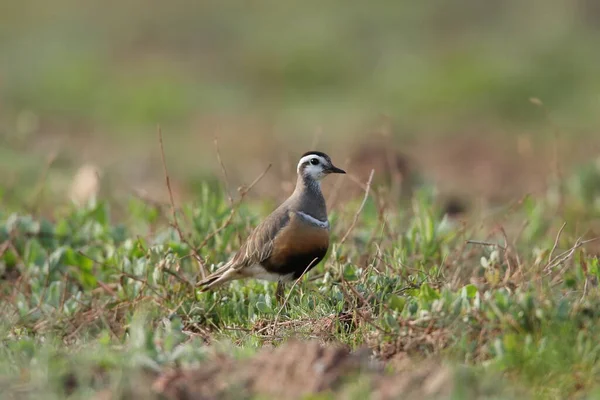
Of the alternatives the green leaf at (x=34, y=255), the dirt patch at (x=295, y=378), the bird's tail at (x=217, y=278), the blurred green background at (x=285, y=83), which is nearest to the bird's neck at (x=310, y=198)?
the bird's tail at (x=217, y=278)

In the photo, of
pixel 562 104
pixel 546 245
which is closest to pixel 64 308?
pixel 546 245

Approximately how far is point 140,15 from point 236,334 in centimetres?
1980

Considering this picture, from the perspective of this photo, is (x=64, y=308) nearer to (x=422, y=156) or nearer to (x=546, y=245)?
(x=546, y=245)

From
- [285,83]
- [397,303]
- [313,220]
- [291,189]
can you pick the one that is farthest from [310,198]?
[285,83]

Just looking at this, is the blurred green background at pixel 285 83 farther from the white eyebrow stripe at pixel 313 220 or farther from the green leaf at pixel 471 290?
the green leaf at pixel 471 290

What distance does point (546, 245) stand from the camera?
708 centimetres

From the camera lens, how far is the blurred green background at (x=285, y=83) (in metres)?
13.8

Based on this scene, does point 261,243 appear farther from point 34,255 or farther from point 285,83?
point 285,83

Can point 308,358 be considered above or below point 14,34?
above

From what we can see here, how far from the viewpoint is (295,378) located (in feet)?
13.7

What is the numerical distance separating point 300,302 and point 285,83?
1352 cm

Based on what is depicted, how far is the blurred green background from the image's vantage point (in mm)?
13797

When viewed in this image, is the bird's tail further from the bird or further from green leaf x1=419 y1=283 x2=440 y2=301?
green leaf x1=419 y1=283 x2=440 y2=301

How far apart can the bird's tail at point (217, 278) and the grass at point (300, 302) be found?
8cm
